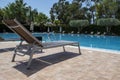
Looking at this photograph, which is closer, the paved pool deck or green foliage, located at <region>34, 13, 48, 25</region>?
the paved pool deck

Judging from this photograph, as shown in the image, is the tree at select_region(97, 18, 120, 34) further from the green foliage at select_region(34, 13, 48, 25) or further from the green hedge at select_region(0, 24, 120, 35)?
the green foliage at select_region(34, 13, 48, 25)

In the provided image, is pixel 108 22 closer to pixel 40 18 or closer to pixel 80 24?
pixel 80 24

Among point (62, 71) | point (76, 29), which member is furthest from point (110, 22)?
point (62, 71)

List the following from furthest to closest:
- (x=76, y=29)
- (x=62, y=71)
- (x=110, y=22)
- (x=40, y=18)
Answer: (x=40, y=18) < (x=76, y=29) < (x=110, y=22) < (x=62, y=71)

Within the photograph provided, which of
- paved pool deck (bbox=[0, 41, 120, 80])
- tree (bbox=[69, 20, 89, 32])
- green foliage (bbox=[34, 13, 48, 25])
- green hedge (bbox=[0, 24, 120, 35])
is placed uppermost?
green foliage (bbox=[34, 13, 48, 25])

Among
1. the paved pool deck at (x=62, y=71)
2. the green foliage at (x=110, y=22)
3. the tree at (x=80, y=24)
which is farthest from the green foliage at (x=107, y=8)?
the paved pool deck at (x=62, y=71)

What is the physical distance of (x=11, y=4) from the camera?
35531 millimetres

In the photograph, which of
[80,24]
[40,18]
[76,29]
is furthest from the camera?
[40,18]

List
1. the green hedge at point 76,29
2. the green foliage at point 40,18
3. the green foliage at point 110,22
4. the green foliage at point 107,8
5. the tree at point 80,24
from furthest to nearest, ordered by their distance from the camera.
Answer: the green foliage at point 40,18 < the tree at point 80,24 < the green foliage at point 107,8 < the green hedge at point 76,29 < the green foliage at point 110,22

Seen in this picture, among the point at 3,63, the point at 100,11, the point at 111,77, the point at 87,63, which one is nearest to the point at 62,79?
the point at 111,77

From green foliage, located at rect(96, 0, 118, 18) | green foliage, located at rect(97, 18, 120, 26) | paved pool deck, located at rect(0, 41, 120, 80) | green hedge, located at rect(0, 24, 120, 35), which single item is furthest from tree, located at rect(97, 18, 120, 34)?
paved pool deck, located at rect(0, 41, 120, 80)

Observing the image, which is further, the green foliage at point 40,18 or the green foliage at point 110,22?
the green foliage at point 40,18

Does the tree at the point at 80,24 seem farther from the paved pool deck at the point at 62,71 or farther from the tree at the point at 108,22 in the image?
the paved pool deck at the point at 62,71

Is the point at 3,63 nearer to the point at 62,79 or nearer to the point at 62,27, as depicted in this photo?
the point at 62,79
